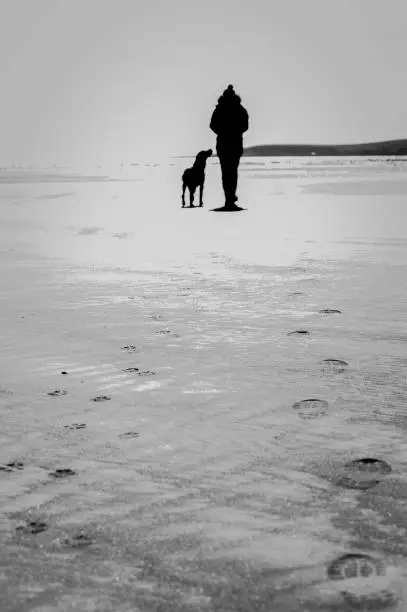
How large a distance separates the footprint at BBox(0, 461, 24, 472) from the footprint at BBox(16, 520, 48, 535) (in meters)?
0.37

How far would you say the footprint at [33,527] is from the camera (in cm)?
179

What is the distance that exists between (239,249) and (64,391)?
214 inches

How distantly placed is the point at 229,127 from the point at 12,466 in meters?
11.1

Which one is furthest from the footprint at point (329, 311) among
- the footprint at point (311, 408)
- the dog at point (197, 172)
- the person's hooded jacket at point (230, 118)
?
the dog at point (197, 172)

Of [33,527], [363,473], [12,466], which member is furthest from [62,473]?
[363,473]

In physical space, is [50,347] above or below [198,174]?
below

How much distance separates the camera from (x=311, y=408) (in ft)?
8.95

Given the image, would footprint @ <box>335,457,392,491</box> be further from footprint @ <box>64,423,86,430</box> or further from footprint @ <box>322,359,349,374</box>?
footprint @ <box>322,359,349,374</box>

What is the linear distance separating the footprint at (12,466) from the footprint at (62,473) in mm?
112

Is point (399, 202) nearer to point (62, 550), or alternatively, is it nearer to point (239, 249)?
point (239, 249)

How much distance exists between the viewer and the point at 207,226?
11070mm

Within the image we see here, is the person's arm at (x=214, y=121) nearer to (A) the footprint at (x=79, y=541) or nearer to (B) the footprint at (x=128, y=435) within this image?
(B) the footprint at (x=128, y=435)

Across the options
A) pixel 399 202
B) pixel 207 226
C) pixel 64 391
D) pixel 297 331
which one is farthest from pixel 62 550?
pixel 399 202

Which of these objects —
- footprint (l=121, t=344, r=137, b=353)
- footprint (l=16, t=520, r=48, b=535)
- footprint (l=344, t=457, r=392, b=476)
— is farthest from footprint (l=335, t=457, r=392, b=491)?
footprint (l=121, t=344, r=137, b=353)
